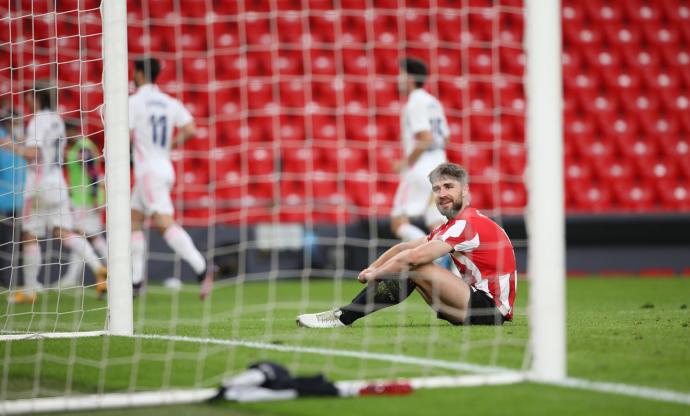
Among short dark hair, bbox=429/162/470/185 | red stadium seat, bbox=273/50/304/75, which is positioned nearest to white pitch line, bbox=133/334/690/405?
short dark hair, bbox=429/162/470/185

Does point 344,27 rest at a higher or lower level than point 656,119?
A: higher

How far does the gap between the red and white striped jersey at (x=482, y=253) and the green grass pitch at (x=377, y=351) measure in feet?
0.73

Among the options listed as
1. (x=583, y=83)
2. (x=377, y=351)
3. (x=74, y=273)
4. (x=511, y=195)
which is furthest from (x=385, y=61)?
(x=377, y=351)

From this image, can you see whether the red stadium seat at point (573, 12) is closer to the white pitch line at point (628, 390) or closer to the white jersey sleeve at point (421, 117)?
the white jersey sleeve at point (421, 117)

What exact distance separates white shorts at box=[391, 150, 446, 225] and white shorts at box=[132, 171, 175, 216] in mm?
1971

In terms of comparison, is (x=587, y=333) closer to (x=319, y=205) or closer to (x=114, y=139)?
(x=114, y=139)

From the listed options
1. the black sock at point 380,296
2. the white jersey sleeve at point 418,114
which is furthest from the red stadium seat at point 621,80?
the black sock at point 380,296

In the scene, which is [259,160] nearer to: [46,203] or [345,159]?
[345,159]

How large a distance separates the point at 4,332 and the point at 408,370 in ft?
9.90

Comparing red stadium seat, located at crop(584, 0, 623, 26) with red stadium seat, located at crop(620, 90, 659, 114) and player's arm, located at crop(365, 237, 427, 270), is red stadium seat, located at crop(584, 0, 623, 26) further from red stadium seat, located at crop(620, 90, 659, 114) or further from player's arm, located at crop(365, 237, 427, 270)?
player's arm, located at crop(365, 237, 427, 270)

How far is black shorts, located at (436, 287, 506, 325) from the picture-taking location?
529 centimetres

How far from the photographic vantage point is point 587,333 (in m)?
5.23

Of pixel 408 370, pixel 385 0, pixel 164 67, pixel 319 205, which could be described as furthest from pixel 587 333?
pixel 385 0

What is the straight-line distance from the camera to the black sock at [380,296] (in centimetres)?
532
